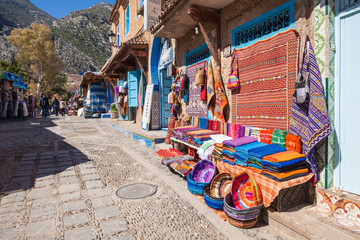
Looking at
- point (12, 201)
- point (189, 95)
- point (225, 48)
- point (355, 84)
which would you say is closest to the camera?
point (355, 84)

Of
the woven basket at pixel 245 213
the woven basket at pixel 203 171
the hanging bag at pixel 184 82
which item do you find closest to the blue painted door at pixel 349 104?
the woven basket at pixel 245 213

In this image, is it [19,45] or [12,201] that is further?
[19,45]

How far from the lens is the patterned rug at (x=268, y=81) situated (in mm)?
3188

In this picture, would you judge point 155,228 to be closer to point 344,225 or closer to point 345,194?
point 344,225

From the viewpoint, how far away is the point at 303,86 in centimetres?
273

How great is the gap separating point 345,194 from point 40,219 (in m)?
3.71

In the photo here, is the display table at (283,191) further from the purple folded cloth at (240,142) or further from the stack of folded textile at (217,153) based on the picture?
the stack of folded textile at (217,153)

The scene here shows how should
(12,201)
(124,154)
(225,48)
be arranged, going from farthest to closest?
(124,154) → (225,48) → (12,201)

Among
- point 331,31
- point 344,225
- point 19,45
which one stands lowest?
point 344,225

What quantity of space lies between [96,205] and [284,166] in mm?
2598

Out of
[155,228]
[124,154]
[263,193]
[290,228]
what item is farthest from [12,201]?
[290,228]

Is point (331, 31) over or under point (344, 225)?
over

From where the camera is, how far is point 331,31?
8.37 feet

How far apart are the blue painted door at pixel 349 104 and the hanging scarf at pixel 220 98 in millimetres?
2332
